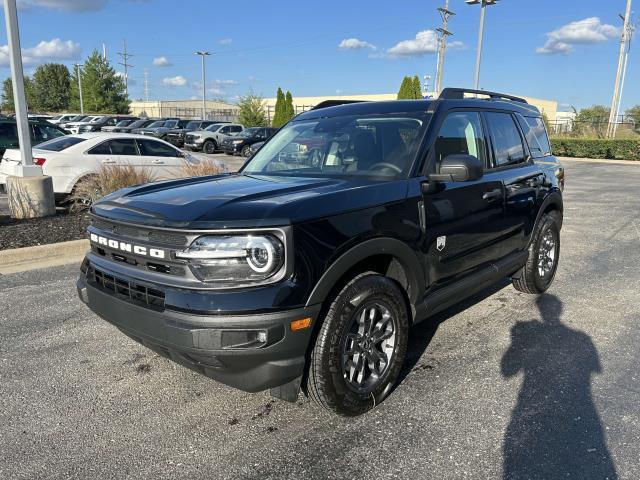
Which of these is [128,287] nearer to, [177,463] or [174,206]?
[174,206]

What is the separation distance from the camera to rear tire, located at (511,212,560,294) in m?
5.10

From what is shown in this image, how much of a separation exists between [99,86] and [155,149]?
55.2 meters

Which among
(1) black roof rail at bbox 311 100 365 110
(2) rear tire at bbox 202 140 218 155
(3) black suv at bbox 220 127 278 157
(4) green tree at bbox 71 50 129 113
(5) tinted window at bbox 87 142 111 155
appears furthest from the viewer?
(4) green tree at bbox 71 50 129 113

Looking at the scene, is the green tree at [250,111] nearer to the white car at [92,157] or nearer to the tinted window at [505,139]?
the white car at [92,157]

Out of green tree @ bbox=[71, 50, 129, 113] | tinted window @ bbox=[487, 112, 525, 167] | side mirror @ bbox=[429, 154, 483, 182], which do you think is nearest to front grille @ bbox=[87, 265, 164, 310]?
side mirror @ bbox=[429, 154, 483, 182]

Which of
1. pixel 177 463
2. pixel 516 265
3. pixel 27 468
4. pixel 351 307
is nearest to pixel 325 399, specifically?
pixel 351 307

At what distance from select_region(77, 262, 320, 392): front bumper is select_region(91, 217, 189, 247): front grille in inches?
9.8

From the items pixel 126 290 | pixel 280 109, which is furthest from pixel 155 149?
pixel 280 109

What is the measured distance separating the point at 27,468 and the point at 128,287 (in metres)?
1.03

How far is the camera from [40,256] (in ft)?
20.9

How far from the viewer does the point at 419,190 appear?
3363 mm

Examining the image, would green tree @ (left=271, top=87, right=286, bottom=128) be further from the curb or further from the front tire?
the front tire

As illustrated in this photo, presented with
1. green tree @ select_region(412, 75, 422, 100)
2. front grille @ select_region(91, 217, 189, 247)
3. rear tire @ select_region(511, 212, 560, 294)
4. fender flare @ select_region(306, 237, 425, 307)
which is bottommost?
rear tire @ select_region(511, 212, 560, 294)

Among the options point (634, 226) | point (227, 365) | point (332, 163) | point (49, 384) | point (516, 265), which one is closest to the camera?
point (227, 365)
